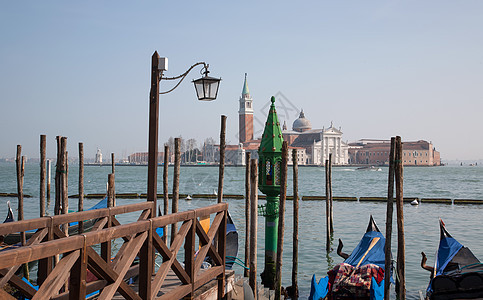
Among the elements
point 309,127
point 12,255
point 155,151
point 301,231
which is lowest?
point 301,231

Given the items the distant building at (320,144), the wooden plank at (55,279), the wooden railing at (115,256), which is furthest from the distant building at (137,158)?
the wooden plank at (55,279)

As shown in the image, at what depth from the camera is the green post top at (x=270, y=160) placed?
739 centimetres

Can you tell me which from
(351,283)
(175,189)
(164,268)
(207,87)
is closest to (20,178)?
(175,189)

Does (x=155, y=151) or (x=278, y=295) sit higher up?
(x=155, y=151)

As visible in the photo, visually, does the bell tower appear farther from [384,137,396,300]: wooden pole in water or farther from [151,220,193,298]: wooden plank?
[151,220,193,298]: wooden plank

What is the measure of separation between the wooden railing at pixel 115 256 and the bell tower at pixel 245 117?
92274 millimetres

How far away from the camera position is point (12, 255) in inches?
78.9

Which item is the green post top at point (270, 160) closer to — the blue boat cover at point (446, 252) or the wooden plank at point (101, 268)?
the blue boat cover at point (446, 252)

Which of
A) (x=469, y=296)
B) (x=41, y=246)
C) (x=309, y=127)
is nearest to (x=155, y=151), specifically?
(x=41, y=246)

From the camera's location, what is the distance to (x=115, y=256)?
119 inches

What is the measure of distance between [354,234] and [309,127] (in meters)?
94.2

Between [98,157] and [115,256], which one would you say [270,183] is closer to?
[115,256]

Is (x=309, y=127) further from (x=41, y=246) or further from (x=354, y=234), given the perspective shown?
(x=41, y=246)

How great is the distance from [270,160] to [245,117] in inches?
3586
